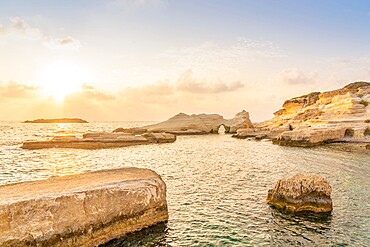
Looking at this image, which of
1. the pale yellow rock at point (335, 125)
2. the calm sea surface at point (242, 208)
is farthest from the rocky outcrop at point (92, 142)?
the pale yellow rock at point (335, 125)

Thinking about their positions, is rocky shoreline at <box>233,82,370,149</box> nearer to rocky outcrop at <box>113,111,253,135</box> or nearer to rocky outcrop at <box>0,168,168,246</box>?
rocky outcrop at <box>113,111,253,135</box>

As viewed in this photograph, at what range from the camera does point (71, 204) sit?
30.0ft

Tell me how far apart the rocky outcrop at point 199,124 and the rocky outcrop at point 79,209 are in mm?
66215

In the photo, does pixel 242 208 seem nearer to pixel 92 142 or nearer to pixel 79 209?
pixel 79 209

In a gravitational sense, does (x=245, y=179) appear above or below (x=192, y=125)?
below

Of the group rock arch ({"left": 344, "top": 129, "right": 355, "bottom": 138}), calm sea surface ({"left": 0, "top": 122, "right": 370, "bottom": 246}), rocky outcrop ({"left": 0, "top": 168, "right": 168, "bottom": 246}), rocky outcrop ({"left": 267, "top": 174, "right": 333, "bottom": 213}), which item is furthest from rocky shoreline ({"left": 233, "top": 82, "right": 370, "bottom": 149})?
rocky outcrop ({"left": 0, "top": 168, "right": 168, "bottom": 246})

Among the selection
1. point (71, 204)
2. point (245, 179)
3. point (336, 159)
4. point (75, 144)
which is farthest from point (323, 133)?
point (71, 204)

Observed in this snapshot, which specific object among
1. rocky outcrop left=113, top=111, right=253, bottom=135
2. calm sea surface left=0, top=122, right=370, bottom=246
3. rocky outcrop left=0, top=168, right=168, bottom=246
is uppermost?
rocky outcrop left=113, top=111, right=253, bottom=135

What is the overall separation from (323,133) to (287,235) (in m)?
37.4

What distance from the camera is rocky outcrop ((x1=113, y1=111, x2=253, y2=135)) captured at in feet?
267

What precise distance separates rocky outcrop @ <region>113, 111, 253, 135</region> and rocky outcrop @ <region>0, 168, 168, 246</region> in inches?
2607

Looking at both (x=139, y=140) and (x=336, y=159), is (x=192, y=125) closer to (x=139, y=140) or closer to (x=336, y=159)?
(x=139, y=140)

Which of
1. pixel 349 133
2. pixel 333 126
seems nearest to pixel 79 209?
pixel 333 126

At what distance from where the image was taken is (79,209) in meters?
9.27
